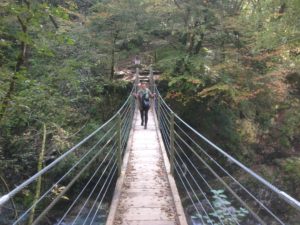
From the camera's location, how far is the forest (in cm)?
972

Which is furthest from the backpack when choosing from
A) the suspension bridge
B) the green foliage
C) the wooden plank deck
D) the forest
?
the green foliage

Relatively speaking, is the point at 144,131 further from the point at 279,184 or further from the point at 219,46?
the point at 279,184

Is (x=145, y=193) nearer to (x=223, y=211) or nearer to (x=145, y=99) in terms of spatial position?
(x=223, y=211)

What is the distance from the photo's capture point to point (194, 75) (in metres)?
12.3

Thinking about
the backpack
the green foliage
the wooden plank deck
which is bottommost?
the wooden plank deck

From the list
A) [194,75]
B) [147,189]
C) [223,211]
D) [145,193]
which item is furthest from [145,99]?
[223,211]

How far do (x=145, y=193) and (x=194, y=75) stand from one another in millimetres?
7379

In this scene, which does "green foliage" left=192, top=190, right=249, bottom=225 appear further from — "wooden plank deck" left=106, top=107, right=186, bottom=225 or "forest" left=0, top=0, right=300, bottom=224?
"forest" left=0, top=0, right=300, bottom=224

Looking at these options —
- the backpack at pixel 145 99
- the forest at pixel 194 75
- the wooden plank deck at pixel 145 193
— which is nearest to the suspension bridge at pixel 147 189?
the wooden plank deck at pixel 145 193

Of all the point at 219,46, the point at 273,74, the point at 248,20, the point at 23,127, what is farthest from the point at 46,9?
the point at 219,46

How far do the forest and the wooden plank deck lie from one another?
194 centimetres

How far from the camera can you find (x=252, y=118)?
15375mm

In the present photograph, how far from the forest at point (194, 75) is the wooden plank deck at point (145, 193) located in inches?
76.5

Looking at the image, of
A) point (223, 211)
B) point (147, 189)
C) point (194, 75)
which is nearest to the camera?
point (223, 211)
